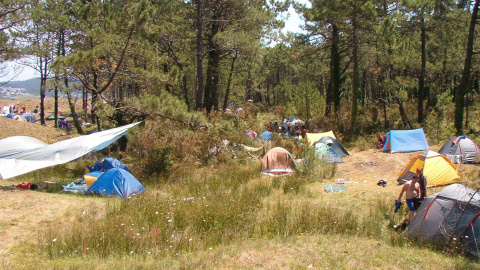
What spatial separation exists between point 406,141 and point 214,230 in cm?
1096

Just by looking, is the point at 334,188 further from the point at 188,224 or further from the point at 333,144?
the point at 333,144

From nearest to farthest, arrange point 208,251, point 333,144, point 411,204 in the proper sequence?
point 208,251, point 411,204, point 333,144

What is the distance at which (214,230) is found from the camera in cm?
677

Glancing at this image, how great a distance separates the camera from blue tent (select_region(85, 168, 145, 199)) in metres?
9.21

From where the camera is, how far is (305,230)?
6.96 m

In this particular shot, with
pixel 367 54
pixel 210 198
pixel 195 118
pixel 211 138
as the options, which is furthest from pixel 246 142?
pixel 367 54

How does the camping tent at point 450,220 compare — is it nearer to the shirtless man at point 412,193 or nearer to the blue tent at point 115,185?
the shirtless man at point 412,193

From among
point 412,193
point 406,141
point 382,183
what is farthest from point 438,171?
point 406,141

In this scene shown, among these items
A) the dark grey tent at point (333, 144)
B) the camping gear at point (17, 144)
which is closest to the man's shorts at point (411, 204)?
the dark grey tent at point (333, 144)

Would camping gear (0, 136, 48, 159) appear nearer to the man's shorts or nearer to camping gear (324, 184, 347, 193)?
camping gear (324, 184, 347, 193)

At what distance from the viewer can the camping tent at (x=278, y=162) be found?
1242 centimetres

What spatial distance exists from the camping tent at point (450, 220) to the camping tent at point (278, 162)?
5.86 m

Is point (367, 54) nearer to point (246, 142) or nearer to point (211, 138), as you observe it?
point (246, 142)

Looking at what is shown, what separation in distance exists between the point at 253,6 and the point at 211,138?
291 inches
